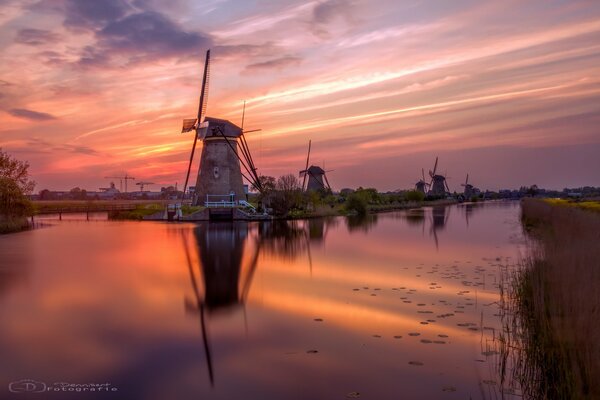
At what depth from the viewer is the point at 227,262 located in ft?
52.1

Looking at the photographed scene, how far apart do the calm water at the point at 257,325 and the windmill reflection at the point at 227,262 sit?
3.1 inches

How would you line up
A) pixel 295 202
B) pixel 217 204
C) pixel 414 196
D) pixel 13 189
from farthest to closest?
1. pixel 414 196
2. pixel 295 202
3. pixel 217 204
4. pixel 13 189

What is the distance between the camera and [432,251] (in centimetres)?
1795

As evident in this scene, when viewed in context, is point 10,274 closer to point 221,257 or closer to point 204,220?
point 221,257

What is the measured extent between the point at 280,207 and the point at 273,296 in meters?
29.3

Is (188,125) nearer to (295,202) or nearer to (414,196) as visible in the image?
(295,202)

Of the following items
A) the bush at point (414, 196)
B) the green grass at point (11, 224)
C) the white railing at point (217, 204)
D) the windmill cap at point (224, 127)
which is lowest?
the green grass at point (11, 224)

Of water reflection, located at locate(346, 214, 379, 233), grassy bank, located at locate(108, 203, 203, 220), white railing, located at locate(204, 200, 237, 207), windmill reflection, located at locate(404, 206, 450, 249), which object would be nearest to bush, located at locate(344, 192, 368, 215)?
windmill reflection, located at locate(404, 206, 450, 249)

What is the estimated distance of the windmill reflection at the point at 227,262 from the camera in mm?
9632

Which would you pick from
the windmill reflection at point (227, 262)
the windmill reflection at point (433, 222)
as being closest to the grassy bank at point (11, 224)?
the windmill reflection at point (227, 262)

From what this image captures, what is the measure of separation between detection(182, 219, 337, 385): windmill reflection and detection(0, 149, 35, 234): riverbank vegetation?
12.2 meters

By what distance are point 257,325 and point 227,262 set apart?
26.1 feet

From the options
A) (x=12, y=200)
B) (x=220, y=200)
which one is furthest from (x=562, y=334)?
(x=220, y=200)

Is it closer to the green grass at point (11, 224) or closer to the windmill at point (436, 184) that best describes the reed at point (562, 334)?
the green grass at point (11, 224)
